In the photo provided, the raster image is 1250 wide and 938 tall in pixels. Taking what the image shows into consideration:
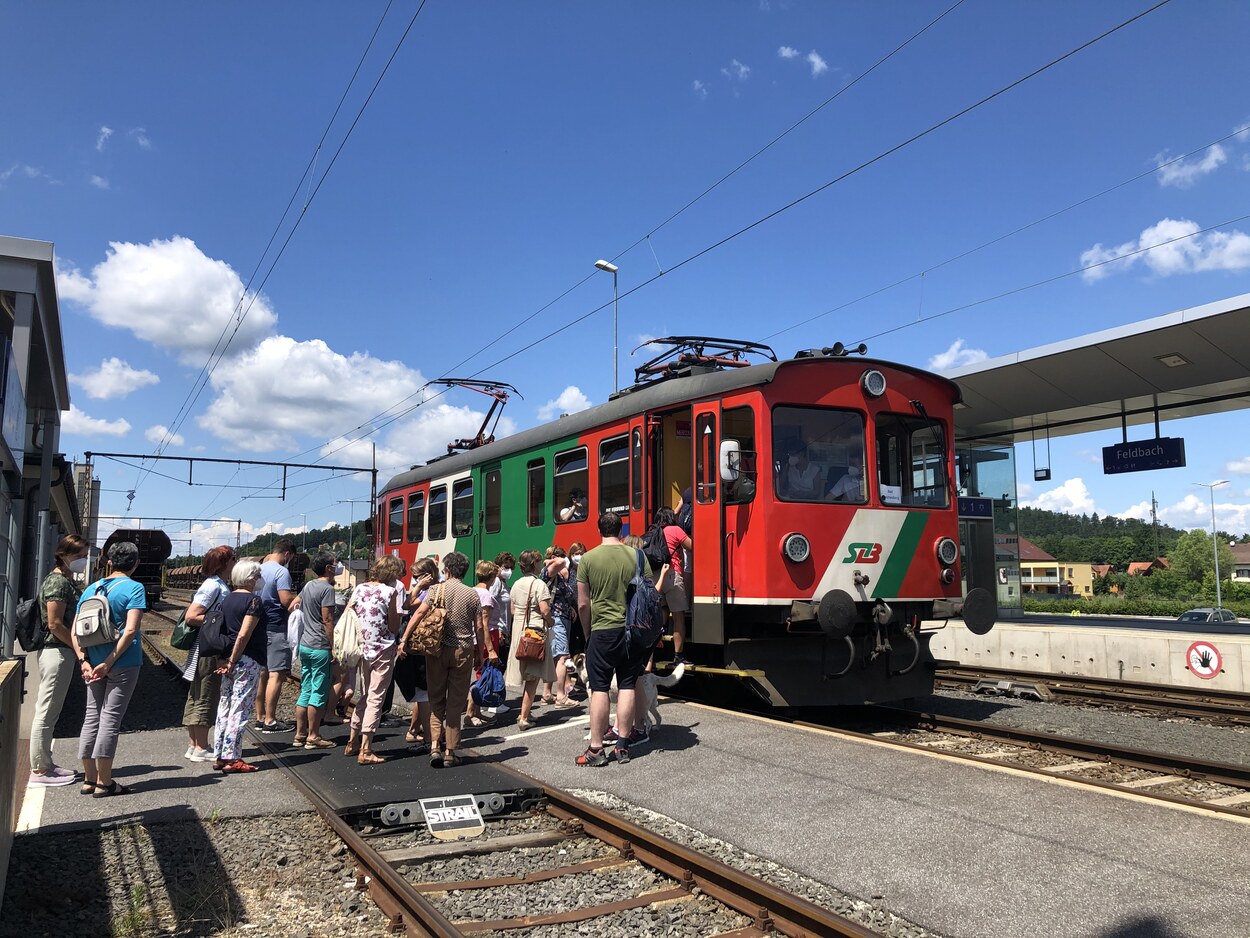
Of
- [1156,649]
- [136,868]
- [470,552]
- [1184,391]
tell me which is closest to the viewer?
[136,868]

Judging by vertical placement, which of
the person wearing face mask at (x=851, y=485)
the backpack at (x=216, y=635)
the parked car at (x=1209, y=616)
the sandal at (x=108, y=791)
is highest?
the person wearing face mask at (x=851, y=485)

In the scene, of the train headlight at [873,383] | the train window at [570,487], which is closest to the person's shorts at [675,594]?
the train window at [570,487]

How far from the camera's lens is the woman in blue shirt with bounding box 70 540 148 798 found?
6344 millimetres

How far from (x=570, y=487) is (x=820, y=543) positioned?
387 cm

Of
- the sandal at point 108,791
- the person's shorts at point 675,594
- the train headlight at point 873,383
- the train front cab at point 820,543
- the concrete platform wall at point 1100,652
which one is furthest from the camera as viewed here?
the concrete platform wall at point 1100,652

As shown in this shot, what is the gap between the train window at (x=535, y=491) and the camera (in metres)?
12.1

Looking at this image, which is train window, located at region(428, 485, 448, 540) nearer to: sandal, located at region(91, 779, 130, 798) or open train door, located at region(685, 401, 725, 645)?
open train door, located at region(685, 401, 725, 645)

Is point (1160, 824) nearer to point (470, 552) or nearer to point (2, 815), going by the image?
point (2, 815)

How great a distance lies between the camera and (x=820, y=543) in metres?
8.51

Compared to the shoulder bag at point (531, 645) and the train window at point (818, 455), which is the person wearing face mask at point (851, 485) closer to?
the train window at point (818, 455)

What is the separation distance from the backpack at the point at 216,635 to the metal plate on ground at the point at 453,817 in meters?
2.33

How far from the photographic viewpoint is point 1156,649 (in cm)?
1237

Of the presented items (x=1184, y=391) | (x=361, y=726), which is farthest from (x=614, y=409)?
(x=1184, y=391)

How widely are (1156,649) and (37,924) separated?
12758 mm
